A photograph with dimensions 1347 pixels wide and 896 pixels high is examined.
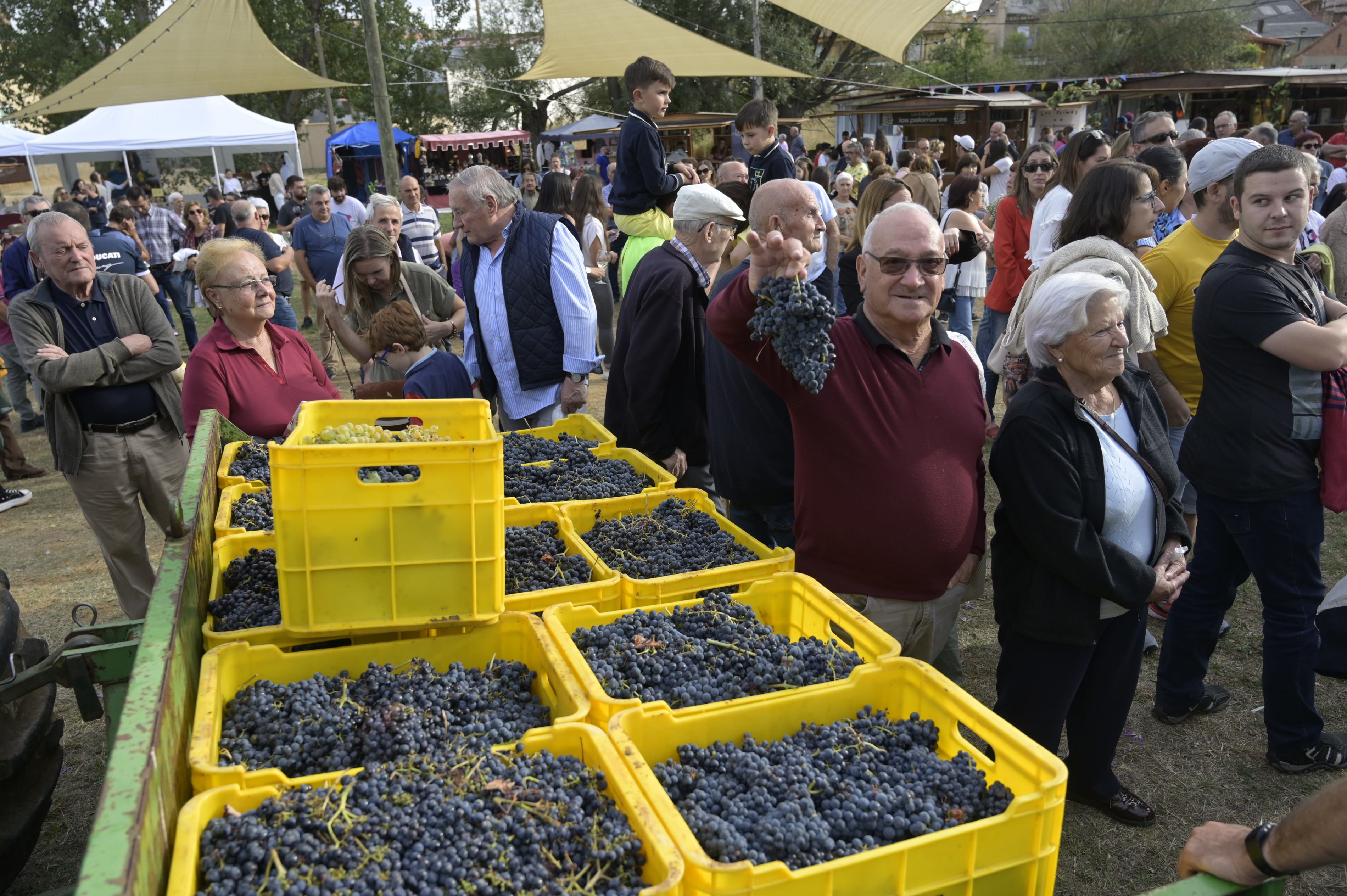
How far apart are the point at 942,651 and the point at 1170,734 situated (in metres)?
1.07

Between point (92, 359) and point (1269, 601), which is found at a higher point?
point (92, 359)

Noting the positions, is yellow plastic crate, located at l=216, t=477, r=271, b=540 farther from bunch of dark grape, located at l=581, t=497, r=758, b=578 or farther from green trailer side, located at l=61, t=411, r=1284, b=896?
bunch of dark grape, located at l=581, t=497, r=758, b=578

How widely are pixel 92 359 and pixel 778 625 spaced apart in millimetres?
3152

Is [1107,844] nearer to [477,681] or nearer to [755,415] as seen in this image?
[755,415]

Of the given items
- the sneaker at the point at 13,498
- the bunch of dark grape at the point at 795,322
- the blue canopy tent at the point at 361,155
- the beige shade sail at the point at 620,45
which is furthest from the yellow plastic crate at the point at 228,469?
the blue canopy tent at the point at 361,155

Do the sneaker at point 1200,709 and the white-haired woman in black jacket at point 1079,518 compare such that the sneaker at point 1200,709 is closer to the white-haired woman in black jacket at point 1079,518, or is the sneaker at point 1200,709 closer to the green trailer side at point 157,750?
the white-haired woman in black jacket at point 1079,518

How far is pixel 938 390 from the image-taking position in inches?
91.3

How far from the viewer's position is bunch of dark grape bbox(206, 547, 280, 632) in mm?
1977

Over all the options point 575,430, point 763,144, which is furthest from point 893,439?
point 763,144

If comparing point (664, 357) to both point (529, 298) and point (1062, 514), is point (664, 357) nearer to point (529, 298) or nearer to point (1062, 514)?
point (529, 298)

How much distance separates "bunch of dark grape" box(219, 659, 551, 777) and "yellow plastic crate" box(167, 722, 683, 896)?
86 millimetres

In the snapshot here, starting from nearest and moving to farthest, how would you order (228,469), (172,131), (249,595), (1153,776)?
(249,595)
(228,469)
(1153,776)
(172,131)

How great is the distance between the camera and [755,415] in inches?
117

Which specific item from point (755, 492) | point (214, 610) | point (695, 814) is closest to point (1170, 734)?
point (755, 492)
